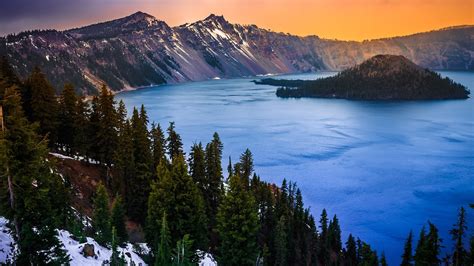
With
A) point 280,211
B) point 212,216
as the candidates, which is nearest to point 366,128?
point 280,211

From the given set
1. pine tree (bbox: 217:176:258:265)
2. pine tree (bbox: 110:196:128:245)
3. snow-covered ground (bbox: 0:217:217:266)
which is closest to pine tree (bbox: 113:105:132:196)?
pine tree (bbox: 110:196:128:245)

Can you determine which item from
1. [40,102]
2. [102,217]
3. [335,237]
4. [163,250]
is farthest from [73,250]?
[335,237]

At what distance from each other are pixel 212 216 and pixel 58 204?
2552cm

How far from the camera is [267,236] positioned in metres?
Result: 67.5

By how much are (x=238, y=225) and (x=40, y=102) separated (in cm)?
3788

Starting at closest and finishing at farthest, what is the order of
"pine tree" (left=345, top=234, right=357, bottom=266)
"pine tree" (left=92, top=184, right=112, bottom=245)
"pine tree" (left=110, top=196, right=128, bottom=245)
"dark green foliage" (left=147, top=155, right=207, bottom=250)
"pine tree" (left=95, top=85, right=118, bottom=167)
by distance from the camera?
1. "dark green foliage" (left=147, top=155, right=207, bottom=250)
2. "pine tree" (left=92, top=184, right=112, bottom=245)
3. "pine tree" (left=110, top=196, right=128, bottom=245)
4. "pine tree" (left=95, top=85, right=118, bottom=167)
5. "pine tree" (left=345, top=234, right=357, bottom=266)

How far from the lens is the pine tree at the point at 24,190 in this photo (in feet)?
77.0

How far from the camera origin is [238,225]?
35969 millimetres

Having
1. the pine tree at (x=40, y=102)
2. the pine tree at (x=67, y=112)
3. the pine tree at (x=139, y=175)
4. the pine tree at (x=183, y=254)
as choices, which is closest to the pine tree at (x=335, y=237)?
the pine tree at (x=139, y=175)

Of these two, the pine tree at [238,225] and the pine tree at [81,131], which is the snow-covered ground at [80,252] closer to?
the pine tree at [238,225]

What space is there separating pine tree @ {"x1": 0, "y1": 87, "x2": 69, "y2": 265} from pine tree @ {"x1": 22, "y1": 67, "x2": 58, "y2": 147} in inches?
1427

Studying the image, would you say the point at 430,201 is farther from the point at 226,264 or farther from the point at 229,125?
the point at 229,125

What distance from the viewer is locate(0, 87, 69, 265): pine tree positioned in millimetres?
23484

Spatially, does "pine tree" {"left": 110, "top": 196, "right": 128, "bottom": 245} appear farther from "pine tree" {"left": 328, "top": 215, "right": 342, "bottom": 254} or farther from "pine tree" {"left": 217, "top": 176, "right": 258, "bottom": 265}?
"pine tree" {"left": 328, "top": 215, "right": 342, "bottom": 254}
